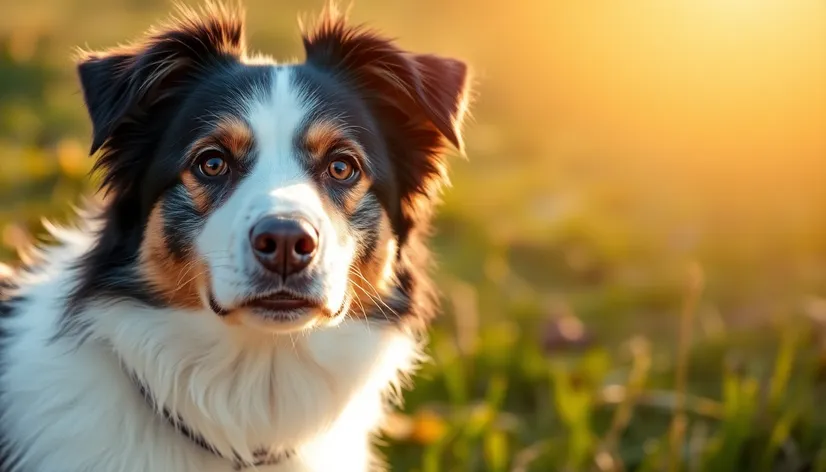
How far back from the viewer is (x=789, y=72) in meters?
7.67

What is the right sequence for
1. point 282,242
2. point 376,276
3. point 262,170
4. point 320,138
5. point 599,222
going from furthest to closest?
point 599,222
point 376,276
point 320,138
point 262,170
point 282,242

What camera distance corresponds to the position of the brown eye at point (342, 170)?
2.96 m

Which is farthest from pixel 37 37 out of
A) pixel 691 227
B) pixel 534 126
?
pixel 691 227

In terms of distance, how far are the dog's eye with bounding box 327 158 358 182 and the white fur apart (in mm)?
438

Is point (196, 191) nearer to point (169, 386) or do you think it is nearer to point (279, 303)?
point (279, 303)

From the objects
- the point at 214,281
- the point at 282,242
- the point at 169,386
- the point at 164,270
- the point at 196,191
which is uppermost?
the point at 282,242

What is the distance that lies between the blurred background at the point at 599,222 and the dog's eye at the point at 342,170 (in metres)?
0.78

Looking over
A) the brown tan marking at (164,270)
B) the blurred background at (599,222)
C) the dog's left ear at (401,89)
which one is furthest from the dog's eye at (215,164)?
the blurred background at (599,222)

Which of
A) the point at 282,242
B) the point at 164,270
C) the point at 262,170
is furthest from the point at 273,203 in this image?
the point at 164,270

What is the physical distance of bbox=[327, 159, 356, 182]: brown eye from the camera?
9.70 ft

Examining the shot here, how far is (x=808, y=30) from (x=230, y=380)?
6.27 m

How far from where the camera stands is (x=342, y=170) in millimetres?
2980

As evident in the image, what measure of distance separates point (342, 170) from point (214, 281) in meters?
0.54

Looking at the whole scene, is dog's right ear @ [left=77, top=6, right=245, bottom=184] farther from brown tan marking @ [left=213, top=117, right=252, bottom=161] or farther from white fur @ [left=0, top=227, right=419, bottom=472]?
white fur @ [left=0, top=227, right=419, bottom=472]
